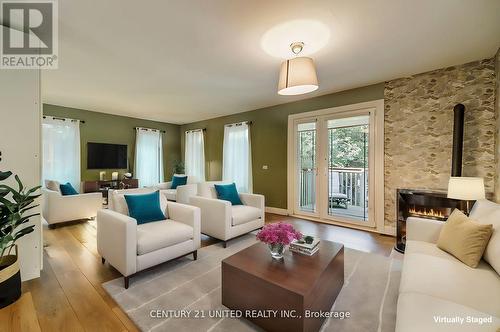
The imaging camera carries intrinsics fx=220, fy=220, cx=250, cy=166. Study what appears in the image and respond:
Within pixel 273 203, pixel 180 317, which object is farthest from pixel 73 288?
pixel 273 203

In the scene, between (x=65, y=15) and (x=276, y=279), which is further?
(x=65, y=15)

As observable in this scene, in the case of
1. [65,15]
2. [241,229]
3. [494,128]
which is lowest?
[241,229]

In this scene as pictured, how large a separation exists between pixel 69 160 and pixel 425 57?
6.83 meters

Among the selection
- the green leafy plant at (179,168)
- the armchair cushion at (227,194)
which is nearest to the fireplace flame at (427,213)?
the armchair cushion at (227,194)

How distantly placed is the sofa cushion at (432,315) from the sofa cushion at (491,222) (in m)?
0.58

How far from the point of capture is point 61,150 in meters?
4.95

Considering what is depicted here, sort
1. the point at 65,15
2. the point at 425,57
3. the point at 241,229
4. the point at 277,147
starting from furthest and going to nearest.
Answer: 1. the point at 277,147
2. the point at 241,229
3. the point at 425,57
4. the point at 65,15

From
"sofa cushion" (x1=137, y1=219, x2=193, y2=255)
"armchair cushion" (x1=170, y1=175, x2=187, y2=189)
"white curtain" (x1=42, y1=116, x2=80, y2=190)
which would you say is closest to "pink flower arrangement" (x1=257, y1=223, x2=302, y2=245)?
"sofa cushion" (x1=137, y1=219, x2=193, y2=255)

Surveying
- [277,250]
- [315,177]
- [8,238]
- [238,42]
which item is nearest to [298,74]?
[238,42]

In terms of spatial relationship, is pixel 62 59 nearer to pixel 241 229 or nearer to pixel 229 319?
pixel 241 229

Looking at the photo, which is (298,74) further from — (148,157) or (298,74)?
(148,157)

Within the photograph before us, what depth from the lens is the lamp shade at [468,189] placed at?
87.6 inches

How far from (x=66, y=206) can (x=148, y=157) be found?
2.84 m

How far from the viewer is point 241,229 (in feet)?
10.5
